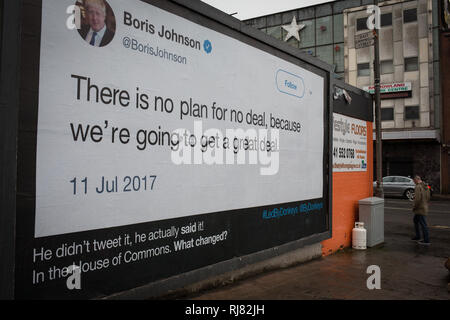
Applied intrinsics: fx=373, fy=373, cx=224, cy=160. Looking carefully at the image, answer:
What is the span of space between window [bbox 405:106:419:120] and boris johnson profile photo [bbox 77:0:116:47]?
29.2 meters

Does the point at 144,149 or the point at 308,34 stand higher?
the point at 308,34

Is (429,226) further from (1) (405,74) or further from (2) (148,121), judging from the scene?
(1) (405,74)

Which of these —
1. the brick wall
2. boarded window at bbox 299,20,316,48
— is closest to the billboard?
the brick wall

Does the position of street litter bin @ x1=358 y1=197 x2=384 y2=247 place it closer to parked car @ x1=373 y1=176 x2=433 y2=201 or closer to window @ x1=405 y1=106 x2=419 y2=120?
parked car @ x1=373 y1=176 x2=433 y2=201

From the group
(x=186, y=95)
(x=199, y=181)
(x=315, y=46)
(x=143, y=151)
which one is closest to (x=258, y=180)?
(x=199, y=181)

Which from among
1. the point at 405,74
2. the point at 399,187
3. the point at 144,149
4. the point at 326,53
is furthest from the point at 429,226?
the point at 326,53

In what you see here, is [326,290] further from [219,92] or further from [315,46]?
[315,46]

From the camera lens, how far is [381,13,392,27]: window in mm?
29283

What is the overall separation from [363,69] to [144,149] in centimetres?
3008

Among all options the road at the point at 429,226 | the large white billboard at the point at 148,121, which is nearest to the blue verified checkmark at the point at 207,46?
the large white billboard at the point at 148,121

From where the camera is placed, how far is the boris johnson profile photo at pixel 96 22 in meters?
3.57

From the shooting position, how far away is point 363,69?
30.6 meters

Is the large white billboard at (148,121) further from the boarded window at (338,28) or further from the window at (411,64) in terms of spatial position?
the boarded window at (338,28)

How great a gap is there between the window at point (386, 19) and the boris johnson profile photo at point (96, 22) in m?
30.5
